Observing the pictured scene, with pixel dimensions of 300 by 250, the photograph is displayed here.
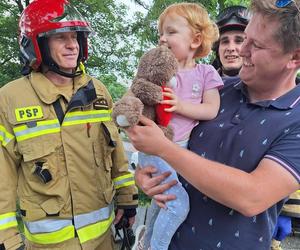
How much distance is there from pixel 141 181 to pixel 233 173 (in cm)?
64

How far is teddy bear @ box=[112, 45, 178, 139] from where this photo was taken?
5.05 feet

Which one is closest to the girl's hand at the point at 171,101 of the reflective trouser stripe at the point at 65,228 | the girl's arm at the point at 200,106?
the girl's arm at the point at 200,106

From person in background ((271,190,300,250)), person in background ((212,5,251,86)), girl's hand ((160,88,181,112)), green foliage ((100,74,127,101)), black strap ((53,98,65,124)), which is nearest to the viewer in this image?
girl's hand ((160,88,181,112))

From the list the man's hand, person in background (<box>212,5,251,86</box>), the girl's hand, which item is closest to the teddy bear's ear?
the girl's hand

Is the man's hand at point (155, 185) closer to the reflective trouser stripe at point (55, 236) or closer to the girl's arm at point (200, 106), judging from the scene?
the girl's arm at point (200, 106)

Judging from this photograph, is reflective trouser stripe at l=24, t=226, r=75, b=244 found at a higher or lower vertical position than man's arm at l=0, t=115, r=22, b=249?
lower

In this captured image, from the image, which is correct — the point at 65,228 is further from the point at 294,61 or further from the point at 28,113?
the point at 294,61

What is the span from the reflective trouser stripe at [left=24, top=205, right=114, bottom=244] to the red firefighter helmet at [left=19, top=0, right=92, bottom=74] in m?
1.20

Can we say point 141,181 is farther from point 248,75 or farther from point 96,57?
point 96,57

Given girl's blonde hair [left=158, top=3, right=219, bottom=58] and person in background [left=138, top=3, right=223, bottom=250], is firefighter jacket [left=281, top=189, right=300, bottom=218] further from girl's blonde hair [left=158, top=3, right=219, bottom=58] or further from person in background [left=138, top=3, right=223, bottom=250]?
girl's blonde hair [left=158, top=3, right=219, bottom=58]

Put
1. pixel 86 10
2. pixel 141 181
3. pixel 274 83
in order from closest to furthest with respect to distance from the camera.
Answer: pixel 274 83, pixel 141 181, pixel 86 10

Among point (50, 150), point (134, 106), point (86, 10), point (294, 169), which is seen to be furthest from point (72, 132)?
point (86, 10)

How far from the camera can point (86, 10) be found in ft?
21.8

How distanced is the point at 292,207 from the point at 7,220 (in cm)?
198
